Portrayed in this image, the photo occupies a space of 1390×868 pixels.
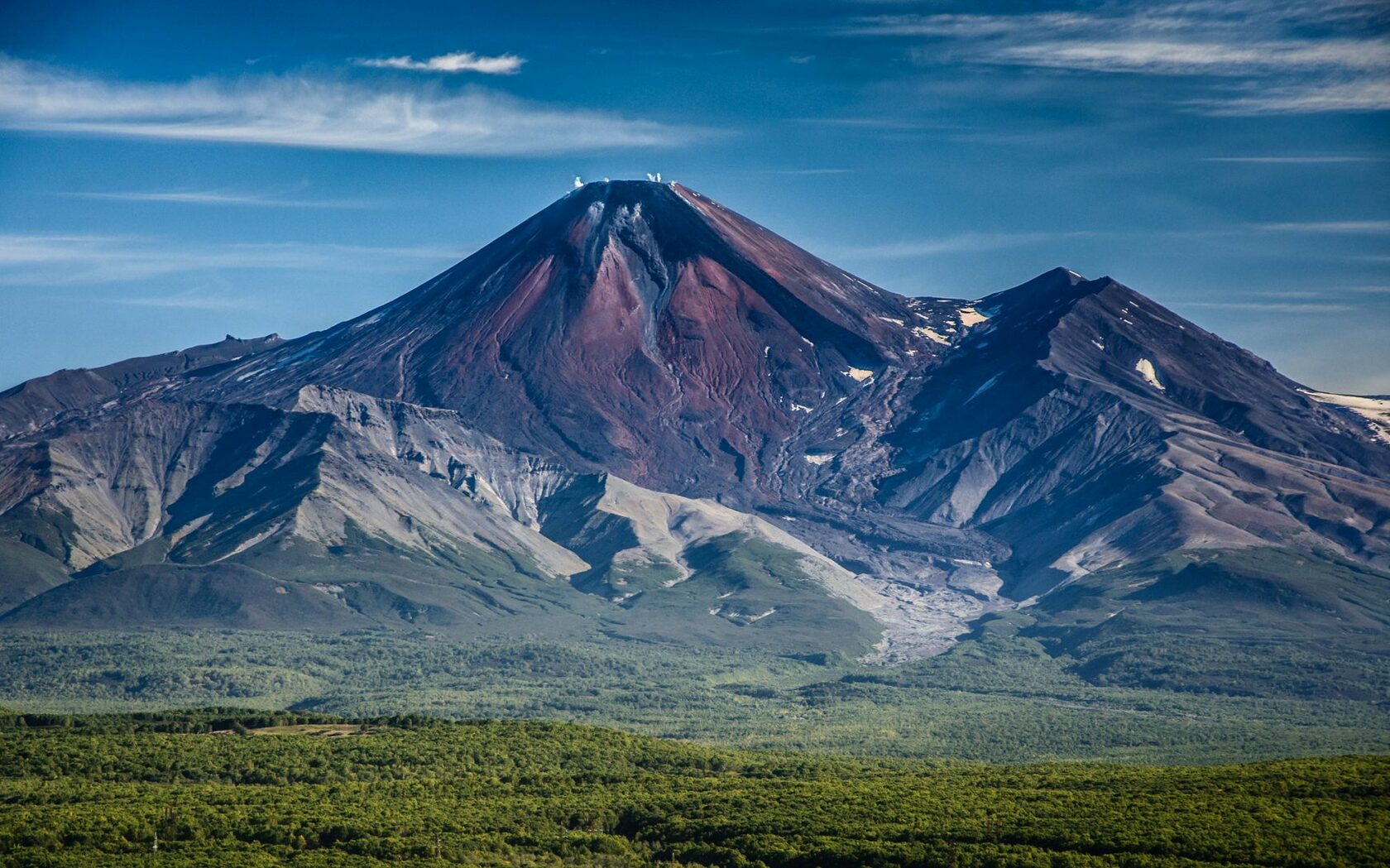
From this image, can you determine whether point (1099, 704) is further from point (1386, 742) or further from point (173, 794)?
point (173, 794)

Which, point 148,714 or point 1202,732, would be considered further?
point 1202,732

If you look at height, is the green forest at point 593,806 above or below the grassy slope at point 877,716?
above

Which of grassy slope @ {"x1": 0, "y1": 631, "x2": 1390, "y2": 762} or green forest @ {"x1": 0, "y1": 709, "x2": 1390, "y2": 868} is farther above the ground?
green forest @ {"x1": 0, "y1": 709, "x2": 1390, "y2": 868}

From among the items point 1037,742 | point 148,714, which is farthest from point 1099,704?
point 148,714

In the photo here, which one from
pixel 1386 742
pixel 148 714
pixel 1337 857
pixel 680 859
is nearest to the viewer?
pixel 1337 857

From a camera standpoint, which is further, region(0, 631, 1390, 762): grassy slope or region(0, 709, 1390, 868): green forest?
region(0, 631, 1390, 762): grassy slope

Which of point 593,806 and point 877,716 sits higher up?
point 593,806

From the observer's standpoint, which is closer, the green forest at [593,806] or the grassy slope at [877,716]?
the green forest at [593,806]

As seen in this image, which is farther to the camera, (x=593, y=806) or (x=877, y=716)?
(x=877, y=716)
